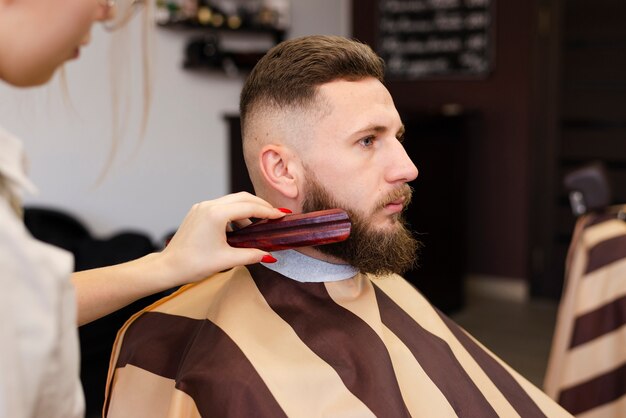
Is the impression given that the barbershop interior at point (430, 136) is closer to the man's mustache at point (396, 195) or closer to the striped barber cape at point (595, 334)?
the striped barber cape at point (595, 334)

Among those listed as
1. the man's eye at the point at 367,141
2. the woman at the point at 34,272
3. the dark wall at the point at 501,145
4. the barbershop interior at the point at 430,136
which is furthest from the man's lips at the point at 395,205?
the dark wall at the point at 501,145

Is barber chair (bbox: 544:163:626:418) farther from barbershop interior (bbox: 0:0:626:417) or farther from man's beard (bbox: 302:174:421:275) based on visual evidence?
barbershop interior (bbox: 0:0:626:417)

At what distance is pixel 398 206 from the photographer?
1.41 meters

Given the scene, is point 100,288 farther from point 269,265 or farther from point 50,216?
point 50,216

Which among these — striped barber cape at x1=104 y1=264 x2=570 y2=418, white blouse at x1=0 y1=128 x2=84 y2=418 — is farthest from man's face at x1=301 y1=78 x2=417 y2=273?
white blouse at x1=0 y1=128 x2=84 y2=418

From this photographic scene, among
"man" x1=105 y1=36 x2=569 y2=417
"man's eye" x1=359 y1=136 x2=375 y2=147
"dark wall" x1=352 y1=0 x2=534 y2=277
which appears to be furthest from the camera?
"dark wall" x1=352 y1=0 x2=534 y2=277

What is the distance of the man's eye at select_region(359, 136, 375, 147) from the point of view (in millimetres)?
1377

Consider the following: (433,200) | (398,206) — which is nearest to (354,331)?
(398,206)

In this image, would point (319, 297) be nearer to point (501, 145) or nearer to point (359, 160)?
point (359, 160)

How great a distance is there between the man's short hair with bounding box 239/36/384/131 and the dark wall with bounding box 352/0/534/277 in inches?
150

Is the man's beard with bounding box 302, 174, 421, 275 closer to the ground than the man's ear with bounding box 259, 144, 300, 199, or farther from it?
closer to the ground

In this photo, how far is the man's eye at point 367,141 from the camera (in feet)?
4.52

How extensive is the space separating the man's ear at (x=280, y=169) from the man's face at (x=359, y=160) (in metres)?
0.02

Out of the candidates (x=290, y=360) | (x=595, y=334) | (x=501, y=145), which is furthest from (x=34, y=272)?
(x=501, y=145)
